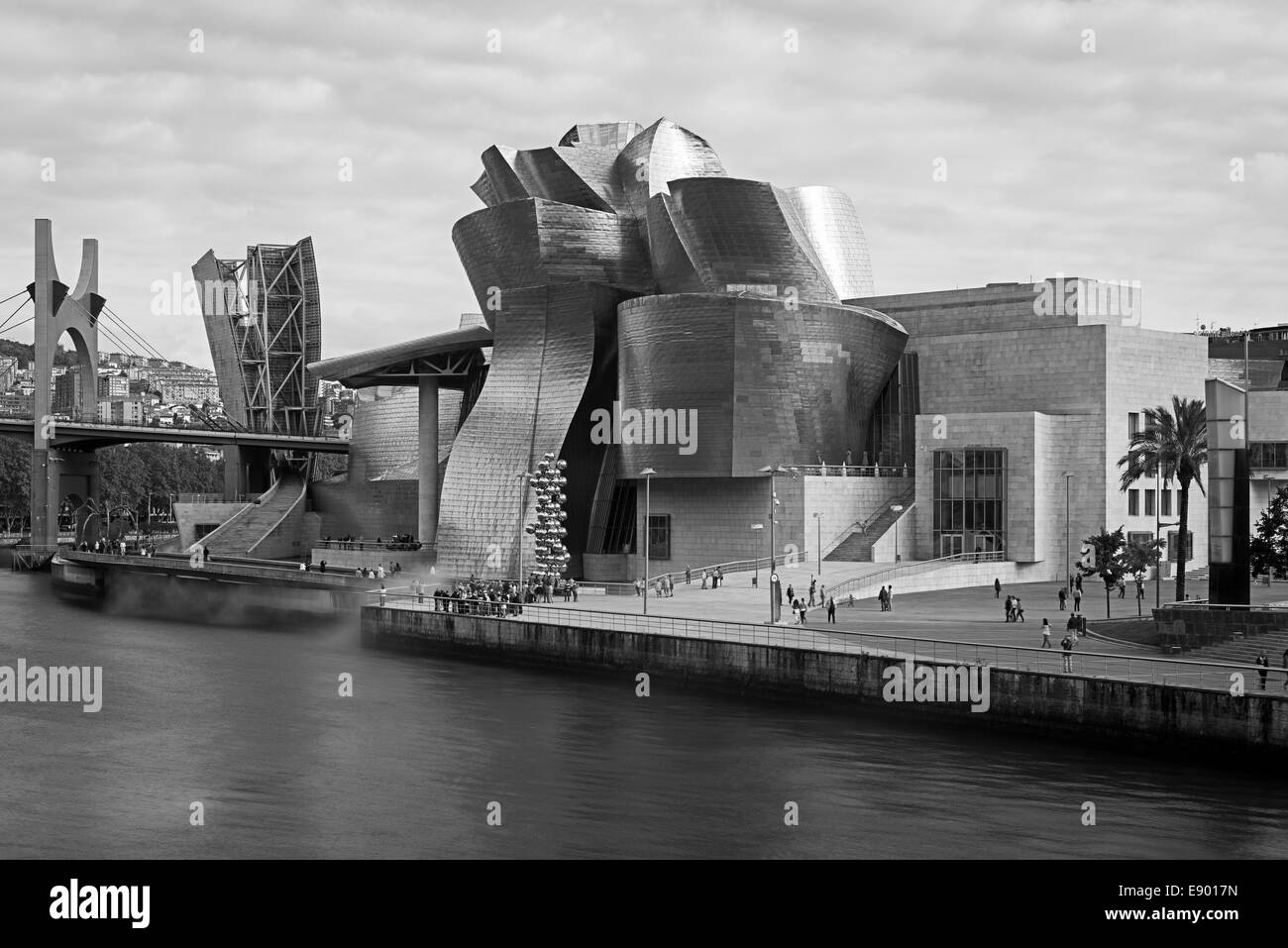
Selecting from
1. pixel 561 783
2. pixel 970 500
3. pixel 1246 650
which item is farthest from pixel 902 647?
pixel 970 500

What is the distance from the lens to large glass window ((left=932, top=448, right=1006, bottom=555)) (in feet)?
187

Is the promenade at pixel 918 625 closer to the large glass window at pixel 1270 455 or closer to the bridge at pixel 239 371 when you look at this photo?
the large glass window at pixel 1270 455

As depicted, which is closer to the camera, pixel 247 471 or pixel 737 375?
pixel 737 375

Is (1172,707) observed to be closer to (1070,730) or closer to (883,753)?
(1070,730)

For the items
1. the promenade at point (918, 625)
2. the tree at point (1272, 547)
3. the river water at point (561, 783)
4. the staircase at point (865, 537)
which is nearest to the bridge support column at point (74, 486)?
the promenade at point (918, 625)

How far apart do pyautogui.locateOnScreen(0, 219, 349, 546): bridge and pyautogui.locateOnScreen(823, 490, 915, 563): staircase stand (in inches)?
1622

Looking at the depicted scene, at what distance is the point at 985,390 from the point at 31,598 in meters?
45.3

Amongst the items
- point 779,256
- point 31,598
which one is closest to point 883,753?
point 779,256

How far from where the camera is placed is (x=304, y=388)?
94.2 m

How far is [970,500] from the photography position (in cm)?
5747

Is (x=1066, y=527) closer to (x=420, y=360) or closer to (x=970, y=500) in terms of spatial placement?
(x=970, y=500)

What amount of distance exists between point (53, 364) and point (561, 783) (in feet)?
255

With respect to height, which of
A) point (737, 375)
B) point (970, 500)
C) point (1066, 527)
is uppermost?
point (737, 375)
